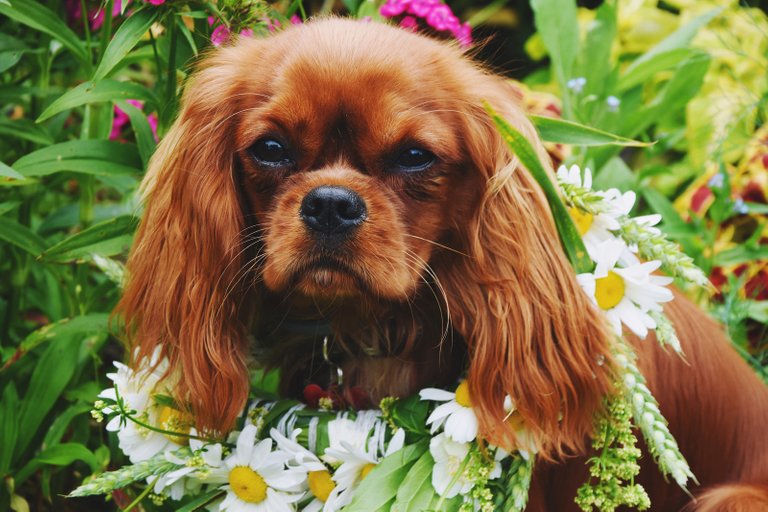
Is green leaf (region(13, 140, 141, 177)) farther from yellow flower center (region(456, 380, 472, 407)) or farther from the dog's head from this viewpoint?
yellow flower center (region(456, 380, 472, 407))

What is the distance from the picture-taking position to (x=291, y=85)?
1.80 meters

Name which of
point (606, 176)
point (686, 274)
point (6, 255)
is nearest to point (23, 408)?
point (6, 255)

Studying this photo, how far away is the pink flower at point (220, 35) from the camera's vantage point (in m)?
2.22

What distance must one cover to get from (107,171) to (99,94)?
0.71 ft

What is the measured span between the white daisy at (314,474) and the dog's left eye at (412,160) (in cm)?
62

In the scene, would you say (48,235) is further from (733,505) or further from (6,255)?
(733,505)

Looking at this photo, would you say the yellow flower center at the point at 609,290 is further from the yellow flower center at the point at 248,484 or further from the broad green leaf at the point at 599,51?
the broad green leaf at the point at 599,51

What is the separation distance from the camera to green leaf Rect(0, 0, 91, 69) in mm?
2176

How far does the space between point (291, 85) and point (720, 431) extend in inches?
49.4

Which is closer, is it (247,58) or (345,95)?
(345,95)

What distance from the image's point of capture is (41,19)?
2.21m

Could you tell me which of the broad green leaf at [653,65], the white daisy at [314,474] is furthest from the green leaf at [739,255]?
the white daisy at [314,474]

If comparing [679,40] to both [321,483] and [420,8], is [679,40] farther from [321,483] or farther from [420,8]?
[321,483]

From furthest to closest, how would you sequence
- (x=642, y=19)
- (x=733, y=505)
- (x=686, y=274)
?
(x=642, y=19), (x=733, y=505), (x=686, y=274)
